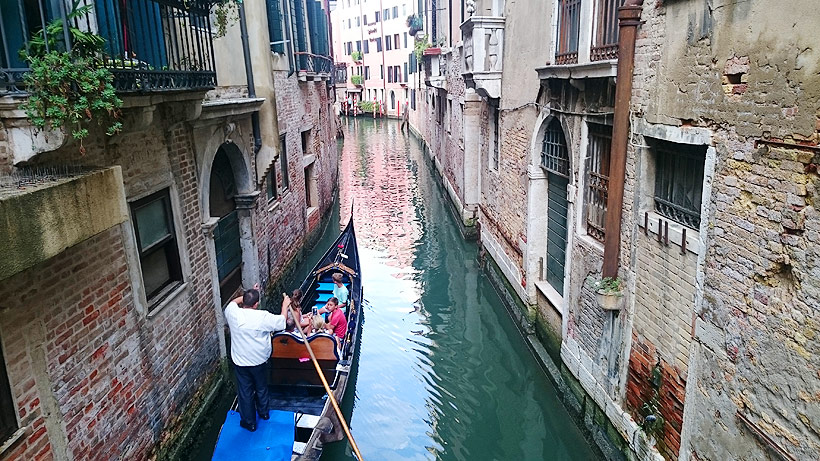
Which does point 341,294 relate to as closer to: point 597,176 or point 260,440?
point 260,440

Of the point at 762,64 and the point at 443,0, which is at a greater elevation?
the point at 443,0

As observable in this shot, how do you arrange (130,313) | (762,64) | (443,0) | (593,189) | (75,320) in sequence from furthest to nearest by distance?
(443,0) < (593,189) < (130,313) < (75,320) < (762,64)

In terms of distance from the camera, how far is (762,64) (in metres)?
3.00

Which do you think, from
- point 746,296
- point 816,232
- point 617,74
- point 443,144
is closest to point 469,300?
point 617,74

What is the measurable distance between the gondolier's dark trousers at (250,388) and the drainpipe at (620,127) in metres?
3.08

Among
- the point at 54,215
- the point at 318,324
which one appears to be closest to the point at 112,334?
the point at 54,215

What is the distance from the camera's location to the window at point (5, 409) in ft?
9.90

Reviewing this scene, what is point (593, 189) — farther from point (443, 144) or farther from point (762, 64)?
point (443, 144)

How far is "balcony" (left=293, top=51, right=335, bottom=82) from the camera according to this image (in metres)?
10.4

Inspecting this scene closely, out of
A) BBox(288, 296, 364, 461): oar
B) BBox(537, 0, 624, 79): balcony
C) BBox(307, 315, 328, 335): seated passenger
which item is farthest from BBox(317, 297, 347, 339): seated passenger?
BBox(537, 0, 624, 79): balcony

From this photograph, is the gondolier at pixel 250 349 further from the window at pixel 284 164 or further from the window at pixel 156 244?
the window at pixel 284 164

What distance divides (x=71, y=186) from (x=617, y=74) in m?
3.80

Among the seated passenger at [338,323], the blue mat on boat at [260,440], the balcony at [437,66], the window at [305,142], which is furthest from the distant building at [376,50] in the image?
the blue mat on boat at [260,440]

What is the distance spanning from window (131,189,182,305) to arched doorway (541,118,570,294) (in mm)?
4070
